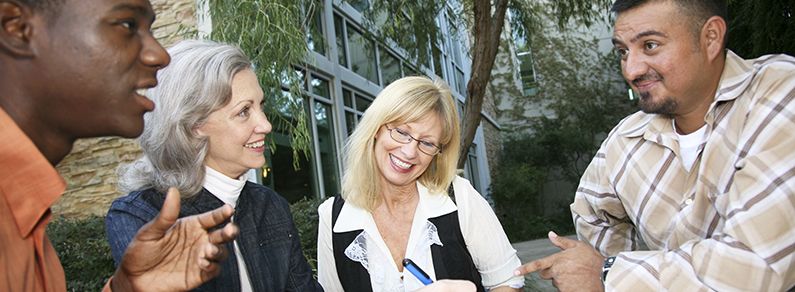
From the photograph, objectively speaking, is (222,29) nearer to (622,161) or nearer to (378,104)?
(378,104)

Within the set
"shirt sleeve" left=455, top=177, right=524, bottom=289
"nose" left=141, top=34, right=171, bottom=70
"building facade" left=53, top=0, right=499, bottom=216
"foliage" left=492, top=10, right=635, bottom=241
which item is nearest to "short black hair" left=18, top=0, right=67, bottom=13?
Answer: "nose" left=141, top=34, right=171, bottom=70

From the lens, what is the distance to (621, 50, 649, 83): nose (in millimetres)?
1921

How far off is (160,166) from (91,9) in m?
1.13

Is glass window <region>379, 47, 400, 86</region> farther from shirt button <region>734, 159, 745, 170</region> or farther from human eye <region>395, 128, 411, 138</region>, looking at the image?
shirt button <region>734, 159, 745, 170</region>

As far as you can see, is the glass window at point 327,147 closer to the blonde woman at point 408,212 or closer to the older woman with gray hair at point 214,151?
the blonde woman at point 408,212

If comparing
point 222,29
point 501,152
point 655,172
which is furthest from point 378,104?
point 501,152

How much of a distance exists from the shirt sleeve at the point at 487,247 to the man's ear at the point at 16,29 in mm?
1818

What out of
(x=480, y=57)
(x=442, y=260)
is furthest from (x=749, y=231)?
(x=480, y=57)

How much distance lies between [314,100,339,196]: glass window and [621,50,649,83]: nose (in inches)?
271

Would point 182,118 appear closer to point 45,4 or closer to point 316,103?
point 45,4

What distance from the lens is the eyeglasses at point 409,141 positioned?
2561 millimetres

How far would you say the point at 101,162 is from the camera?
258 inches

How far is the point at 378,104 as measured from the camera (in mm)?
2635

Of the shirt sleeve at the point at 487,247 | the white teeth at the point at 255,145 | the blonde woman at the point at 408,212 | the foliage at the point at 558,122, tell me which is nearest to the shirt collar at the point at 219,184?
the white teeth at the point at 255,145
